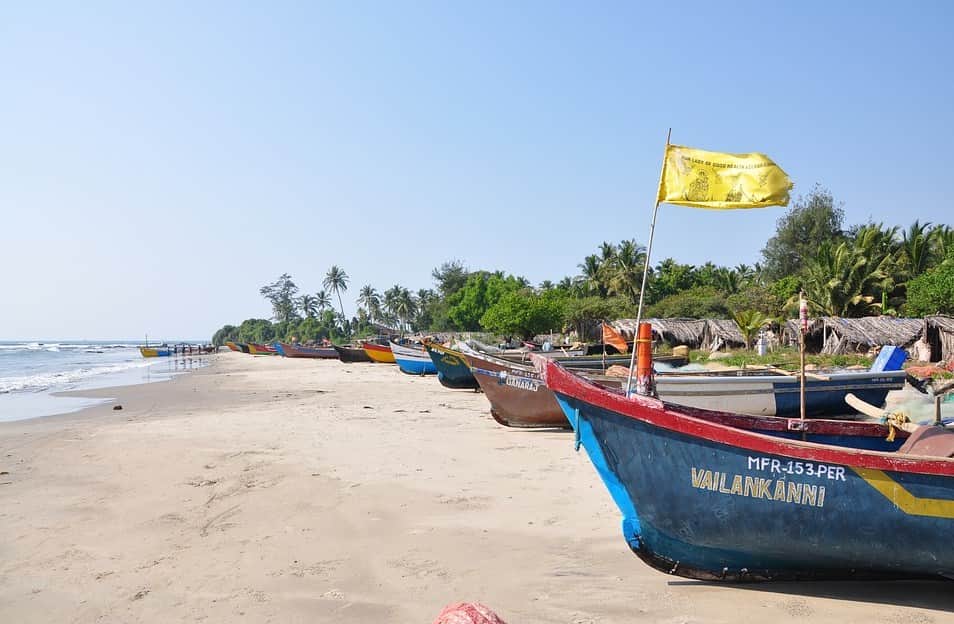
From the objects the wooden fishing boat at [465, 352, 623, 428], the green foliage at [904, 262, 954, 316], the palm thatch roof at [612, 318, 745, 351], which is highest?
the green foliage at [904, 262, 954, 316]

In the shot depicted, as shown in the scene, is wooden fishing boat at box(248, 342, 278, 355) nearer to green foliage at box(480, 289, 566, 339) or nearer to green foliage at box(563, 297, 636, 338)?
green foliage at box(480, 289, 566, 339)

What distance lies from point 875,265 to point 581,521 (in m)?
36.3

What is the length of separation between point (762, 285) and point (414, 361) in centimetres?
2828

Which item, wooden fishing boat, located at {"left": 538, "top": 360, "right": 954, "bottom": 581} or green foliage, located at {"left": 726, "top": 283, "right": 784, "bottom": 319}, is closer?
wooden fishing boat, located at {"left": 538, "top": 360, "right": 954, "bottom": 581}

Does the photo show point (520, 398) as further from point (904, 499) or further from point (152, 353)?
point (152, 353)

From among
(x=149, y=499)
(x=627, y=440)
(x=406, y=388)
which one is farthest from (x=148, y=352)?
(x=627, y=440)

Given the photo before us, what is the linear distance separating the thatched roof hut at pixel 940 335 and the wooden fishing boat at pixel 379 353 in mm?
30920

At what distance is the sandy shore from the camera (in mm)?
4781

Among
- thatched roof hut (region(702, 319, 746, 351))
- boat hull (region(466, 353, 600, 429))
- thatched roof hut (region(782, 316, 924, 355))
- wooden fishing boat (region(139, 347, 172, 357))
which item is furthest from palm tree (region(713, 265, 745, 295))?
wooden fishing boat (region(139, 347, 172, 357))

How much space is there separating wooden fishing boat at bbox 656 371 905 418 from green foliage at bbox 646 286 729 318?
34.3 metres

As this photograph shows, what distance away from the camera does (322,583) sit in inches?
206

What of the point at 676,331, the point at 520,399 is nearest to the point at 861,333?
the point at 676,331

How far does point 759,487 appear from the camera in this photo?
4.76 metres

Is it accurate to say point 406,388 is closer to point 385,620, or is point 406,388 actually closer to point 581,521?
point 581,521
